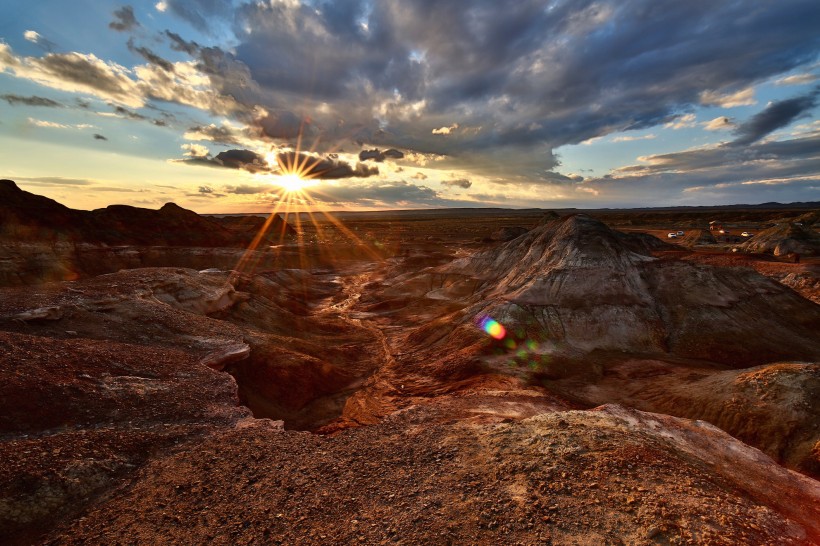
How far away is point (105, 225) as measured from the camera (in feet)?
200

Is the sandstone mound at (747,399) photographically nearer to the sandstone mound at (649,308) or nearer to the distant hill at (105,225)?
the sandstone mound at (649,308)

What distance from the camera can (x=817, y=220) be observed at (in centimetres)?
8962

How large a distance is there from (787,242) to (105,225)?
109m

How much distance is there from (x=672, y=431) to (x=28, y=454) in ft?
69.4

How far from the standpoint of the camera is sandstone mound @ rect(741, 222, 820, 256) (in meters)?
58.0

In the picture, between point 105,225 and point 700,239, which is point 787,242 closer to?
point 700,239

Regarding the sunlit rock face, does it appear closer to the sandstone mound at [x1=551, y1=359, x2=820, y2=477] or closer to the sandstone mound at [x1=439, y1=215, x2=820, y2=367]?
the sandstone mound at [x1=439, y1=215, x2=820, y2=367]

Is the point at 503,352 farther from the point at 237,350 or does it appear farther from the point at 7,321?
the point at 7,321

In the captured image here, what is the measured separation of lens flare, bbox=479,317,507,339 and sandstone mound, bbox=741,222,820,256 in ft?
191

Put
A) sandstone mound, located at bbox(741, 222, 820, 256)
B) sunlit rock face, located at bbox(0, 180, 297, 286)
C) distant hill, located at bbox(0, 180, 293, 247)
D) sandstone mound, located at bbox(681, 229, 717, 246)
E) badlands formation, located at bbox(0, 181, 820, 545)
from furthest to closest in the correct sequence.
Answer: sandstone mound, located at bbox(681, 229, 717, 246) < sandstone mound, located at bbox(741, 222, 820, 256) < distant hill, located at bbox(0, 180, 293, 247) < sunlit rock face, located at bbox(0, 180, 297, 286) < badlands formation, located at bbox(0, 181, 820, 545)

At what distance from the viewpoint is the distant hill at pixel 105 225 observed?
46.8 m

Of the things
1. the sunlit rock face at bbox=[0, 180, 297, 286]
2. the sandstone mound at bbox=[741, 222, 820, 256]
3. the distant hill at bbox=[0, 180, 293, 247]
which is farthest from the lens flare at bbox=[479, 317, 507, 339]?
the sandstone mound at bbox=[741, 222, 820, 256]

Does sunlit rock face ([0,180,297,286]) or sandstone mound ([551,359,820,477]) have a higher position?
sunlit rock face ([0,180,297,286])

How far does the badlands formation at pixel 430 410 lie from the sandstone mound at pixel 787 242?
23653mm
